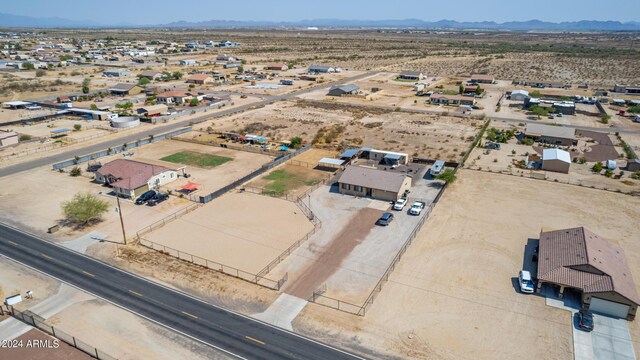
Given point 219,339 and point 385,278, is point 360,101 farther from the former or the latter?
point 219,339

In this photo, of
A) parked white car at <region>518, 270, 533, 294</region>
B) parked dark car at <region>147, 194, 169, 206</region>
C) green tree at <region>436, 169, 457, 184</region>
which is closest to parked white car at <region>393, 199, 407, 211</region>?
green tree at <region>436, 169, 457, 184</region>

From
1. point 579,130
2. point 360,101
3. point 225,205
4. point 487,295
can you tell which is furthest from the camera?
point 360,101

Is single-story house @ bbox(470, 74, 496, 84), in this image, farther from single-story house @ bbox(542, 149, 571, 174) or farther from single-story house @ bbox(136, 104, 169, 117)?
single-story house @ bbox(136, 104, 169, 117)

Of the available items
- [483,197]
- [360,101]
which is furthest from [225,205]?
[360,101]

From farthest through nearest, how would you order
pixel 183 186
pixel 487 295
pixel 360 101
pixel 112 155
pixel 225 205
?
pixel 360 101
pixel 112 155
pixel 183 186
pixel 225 205
pixel 487 295

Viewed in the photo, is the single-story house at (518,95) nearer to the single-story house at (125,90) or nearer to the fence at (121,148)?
the fence at (121,148)

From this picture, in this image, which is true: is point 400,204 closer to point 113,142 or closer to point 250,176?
point 250,176

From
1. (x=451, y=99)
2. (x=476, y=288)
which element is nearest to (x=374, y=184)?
(x=476, y=288)
